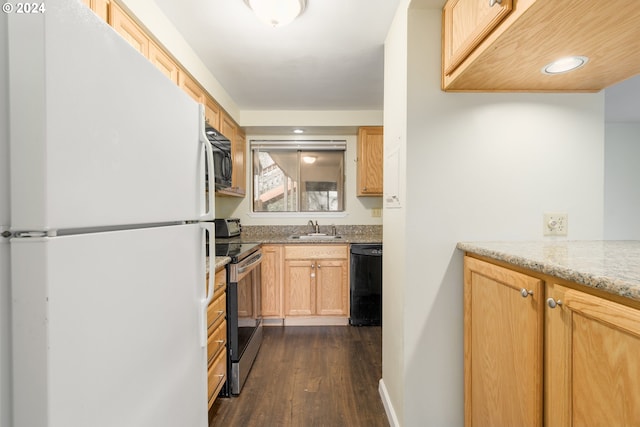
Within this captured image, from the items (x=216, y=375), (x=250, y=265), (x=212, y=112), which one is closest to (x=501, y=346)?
(x=216, y=375)

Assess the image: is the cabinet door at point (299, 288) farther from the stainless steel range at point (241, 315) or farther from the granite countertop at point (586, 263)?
the granite countertop at point (586, 263)

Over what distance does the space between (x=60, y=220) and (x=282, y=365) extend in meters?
2.10

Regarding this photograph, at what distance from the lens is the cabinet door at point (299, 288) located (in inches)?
120

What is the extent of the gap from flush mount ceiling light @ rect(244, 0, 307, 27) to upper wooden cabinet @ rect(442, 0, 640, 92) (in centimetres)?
73

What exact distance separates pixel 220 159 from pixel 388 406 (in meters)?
2.02

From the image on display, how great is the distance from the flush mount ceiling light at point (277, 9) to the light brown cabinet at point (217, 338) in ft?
4.68

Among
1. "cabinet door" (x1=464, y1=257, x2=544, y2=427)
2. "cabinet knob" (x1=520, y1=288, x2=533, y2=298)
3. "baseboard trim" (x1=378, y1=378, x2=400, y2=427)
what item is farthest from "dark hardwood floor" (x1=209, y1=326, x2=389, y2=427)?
"cabinet knob" (x1=520, y1=288, x2=533, y2=298)

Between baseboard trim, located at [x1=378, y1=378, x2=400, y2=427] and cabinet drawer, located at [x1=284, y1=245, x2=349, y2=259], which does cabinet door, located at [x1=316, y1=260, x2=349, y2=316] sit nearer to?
cabinet drawer, located at [x1=284, y1=245, x2=349, y2=259]

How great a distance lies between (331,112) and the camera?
10.7ft

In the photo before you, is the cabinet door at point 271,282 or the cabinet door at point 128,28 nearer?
the cabinet door at point 128,28

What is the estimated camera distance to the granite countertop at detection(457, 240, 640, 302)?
0.64 m

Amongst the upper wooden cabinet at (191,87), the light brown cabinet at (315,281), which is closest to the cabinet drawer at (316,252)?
the light brown cabinet at (315,281)

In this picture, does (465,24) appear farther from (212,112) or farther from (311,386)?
(311,386)

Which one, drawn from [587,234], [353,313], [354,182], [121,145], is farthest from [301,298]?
[121,145]
